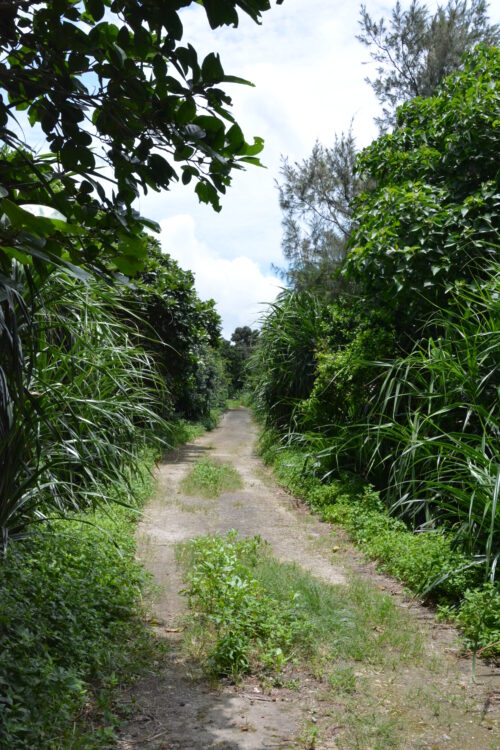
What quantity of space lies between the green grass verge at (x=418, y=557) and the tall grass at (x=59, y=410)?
233cm

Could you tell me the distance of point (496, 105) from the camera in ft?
22.4

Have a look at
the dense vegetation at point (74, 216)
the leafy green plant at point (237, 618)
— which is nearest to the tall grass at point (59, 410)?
the dense vegetation at point (74, 216)

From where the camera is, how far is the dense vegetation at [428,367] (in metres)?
A: 4.70

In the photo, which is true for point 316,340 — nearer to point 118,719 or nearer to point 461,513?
point 461,513

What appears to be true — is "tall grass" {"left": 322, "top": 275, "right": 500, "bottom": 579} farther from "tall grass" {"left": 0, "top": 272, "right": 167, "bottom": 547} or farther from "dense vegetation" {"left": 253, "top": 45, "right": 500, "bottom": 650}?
"tall grass" {"left": 0, "top": 272, "right": 167, "bottom": 547}

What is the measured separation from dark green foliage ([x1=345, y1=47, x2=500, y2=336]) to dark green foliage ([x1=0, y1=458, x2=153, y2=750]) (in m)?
3.89

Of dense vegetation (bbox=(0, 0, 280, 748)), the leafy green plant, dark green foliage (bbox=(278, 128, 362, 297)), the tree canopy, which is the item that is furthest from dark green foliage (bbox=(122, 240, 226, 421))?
the tree canopy

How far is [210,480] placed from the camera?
9703 mm

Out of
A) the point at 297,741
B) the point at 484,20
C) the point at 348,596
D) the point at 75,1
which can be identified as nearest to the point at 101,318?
the point at 348,596

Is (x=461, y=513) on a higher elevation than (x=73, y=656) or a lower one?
higher

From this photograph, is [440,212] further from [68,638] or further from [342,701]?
[68,638]

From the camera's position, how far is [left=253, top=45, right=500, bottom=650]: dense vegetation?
15.4 ft

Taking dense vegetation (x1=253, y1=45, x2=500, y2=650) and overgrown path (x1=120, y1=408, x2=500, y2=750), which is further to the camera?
dense vegetation (x1=253, y1=45, x2=500, y2=650)

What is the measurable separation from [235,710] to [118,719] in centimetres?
57
